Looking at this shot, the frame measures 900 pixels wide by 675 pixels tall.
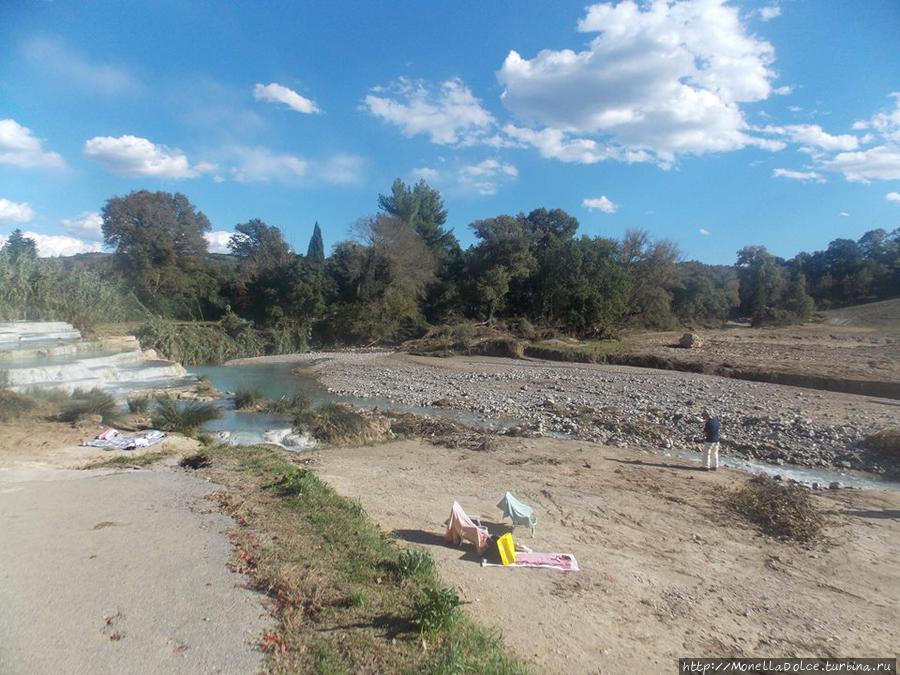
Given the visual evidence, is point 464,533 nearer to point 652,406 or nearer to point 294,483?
point 294,483

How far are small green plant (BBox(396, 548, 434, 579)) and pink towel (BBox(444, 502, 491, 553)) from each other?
1036 millimetres

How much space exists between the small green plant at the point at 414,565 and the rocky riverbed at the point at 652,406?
9975 millimetres

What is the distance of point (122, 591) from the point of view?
438 cm

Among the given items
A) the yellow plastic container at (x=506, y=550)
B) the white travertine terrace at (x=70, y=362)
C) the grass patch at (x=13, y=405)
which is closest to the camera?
the yellow plastic container at (x=506, y=550)

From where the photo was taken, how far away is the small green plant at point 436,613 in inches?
155

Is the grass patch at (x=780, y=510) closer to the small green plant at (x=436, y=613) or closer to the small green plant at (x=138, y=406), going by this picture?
the small green plant at (x=436, y=613)

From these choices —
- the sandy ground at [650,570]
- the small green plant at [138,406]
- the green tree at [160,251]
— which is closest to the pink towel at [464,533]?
the sandy ground at [650,570]

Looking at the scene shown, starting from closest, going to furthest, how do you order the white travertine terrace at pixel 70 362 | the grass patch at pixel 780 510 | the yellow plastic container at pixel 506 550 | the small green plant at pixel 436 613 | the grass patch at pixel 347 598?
the grass patch at pixel 347 598, the small green plant at pixel 436 613, the yellow plastic container at pixel 506 550, the grass patch at pixel 780 510, the white travertine terrace at pixel 70 362

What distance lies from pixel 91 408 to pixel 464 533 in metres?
13.4

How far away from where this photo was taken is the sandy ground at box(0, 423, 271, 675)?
11.5 feet

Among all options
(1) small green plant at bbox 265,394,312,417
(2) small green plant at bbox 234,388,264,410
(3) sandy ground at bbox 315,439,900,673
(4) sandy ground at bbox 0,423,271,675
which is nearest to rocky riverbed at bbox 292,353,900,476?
(3) sandy ground at bbox 315,439,900,673

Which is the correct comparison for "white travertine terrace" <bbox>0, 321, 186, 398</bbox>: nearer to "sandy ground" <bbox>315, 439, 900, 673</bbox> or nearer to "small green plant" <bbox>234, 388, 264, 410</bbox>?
"small green plant" <bbox>234, 388, 264, 410</bbox>

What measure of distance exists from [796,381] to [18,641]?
82.4 ft

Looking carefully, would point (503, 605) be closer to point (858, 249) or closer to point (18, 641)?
point (18, 641)
